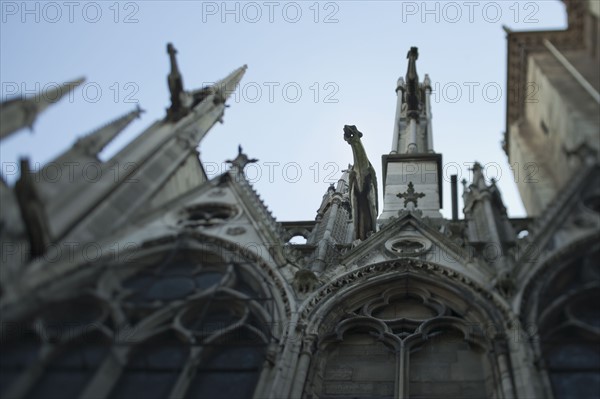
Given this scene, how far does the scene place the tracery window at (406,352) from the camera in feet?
31.5

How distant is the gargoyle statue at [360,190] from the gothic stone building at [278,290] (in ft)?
0.28

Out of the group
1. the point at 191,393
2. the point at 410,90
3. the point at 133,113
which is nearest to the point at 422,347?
the point at 191,393

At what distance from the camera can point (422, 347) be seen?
1033 centimetres

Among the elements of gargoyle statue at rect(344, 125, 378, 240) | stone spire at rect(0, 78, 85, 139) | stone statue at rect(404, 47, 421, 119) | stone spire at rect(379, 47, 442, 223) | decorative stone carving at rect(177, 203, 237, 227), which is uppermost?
stone statue at rect(404, 47, 421, 119)

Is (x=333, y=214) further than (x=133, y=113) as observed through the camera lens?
Yes

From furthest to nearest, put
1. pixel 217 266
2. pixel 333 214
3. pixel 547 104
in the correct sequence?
pixel 333 214 → pixel 547 104 → pixel 217 266

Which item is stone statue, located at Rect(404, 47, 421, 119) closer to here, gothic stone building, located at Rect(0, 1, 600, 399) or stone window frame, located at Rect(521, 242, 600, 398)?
gothic stone building, located at Rect(0, 1, 600, 399)

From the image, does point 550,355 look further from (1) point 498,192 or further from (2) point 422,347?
(1) point 498,192

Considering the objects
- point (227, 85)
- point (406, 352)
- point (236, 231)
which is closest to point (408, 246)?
point (406, 352)

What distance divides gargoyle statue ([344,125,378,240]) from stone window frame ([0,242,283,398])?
283 centimetres

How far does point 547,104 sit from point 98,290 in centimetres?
913

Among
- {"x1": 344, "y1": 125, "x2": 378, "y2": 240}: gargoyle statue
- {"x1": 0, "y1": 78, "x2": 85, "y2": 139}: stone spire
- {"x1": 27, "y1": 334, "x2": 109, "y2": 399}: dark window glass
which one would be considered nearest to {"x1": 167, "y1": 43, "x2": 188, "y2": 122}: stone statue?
{"x1": 0, "y1": 78, "x2": 85, "y2": 139}: stone spire

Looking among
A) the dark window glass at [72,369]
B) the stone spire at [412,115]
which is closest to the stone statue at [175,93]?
the dark window glass at [72,369]

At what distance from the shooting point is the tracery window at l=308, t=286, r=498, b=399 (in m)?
9.59
